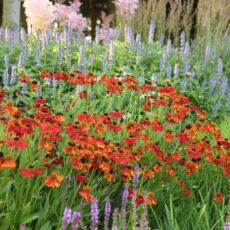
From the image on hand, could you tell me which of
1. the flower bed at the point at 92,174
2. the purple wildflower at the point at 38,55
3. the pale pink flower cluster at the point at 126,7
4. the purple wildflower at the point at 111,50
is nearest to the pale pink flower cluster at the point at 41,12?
the pale pink flower cluster at the point at 126,7

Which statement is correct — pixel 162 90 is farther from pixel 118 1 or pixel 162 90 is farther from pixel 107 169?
pixel 118 1

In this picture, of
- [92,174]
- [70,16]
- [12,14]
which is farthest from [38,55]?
[70,16]

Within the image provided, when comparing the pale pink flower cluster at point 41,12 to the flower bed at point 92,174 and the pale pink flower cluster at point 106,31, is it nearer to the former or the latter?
the pale pink flower cluster at point 106,31

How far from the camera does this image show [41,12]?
23.4 ft

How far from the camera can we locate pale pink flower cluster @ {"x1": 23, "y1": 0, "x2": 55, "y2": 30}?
23.3ft

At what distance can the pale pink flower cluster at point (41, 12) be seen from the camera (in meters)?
7.09

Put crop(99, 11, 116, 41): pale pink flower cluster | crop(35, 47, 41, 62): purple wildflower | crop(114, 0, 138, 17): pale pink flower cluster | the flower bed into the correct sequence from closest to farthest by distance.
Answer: the flower bed → crop(35, 47, 41, 62): purple wildflower → crop(99, 11, 116, 41): pale pink flower cluster → crop(114, 0, 138, 17): pale pink flower cluster

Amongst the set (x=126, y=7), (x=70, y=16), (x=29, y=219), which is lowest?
(x=29, y=219)

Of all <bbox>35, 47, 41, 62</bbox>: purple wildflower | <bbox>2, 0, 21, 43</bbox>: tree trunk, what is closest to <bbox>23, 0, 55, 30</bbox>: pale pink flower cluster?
<bbox>2, 0, 21, 43</bbox>: tree trunk

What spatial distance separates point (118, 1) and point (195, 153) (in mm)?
5960

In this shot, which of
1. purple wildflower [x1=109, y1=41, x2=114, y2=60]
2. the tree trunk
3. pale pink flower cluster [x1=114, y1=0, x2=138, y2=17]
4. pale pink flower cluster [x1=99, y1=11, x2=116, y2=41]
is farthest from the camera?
pale pink flower cluster [x1=114, y1=0, x2=138, y2=17]

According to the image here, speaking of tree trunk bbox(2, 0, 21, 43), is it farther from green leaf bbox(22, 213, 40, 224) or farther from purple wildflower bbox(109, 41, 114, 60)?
green leaf bbox(22, 213, 40, 224)

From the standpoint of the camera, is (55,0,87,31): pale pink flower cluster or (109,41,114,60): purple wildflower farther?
(55,0,87,31): pale pink flower cluster

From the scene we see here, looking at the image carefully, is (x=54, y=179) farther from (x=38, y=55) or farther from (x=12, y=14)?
(x=12, y=14)
